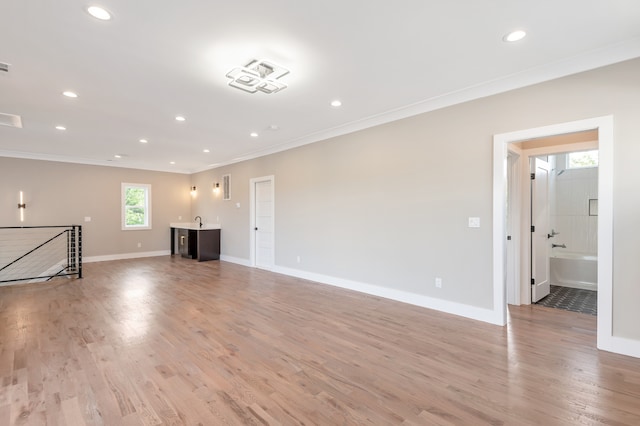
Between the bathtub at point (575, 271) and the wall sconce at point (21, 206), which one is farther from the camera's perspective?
the wall sconce at point (21, 206)

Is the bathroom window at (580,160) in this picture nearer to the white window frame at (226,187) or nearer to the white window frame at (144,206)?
the white window frame at (226,187)

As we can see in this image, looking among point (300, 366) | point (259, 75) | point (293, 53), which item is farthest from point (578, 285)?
point (259, 75)

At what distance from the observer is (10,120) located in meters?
4.52

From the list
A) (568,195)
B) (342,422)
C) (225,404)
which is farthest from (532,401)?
(568,195)

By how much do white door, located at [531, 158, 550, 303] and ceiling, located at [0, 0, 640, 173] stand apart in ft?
5.93

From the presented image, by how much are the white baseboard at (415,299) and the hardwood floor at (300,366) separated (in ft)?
0.55

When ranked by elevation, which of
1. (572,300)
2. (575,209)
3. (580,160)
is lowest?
(572,300)

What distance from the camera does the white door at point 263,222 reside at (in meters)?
6.67

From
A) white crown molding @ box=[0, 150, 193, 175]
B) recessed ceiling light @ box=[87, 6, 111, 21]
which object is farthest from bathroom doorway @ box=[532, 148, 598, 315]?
white crown molding @ box=[0, 150, 193, 175]

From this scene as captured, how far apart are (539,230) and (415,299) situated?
217cm

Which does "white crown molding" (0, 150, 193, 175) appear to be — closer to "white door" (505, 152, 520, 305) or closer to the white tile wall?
"white door" (505, 152, 520, 305)

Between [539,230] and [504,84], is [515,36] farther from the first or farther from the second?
[539,230]

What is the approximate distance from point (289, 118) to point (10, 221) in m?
7.35

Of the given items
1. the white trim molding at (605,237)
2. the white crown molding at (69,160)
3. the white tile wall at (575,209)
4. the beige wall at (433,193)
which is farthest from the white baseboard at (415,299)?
the white crown molding at (69,160)
